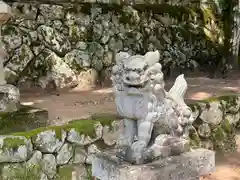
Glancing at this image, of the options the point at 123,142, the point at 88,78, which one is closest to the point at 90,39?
the point at 88,78

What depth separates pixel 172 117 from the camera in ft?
12.4

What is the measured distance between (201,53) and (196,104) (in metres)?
5.56

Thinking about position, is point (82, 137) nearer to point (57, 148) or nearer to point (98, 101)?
point (57, 148)

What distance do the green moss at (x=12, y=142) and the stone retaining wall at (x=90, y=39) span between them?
158 inches

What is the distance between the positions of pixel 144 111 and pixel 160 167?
19.2 inches

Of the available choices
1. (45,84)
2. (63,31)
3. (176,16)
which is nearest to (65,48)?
(63,31)

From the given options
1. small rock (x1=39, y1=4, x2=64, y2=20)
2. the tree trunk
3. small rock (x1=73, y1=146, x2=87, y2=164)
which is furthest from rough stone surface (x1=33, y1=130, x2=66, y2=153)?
the tree trunk

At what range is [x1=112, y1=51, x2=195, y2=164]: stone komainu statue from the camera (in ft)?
11.7

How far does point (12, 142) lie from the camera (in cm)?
470

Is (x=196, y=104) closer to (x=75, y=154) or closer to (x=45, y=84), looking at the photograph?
(x=75, y=154)

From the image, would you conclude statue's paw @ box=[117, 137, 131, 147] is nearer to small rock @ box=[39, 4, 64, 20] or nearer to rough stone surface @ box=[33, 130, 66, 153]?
rough stone surface @ box=[33, 130, 66, 153]

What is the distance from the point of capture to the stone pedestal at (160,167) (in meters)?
3.51

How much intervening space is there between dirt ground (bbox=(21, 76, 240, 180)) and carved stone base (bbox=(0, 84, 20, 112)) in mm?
578

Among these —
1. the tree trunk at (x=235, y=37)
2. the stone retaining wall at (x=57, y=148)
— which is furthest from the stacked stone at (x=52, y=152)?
the tree trunk at (x=235, y=37)
